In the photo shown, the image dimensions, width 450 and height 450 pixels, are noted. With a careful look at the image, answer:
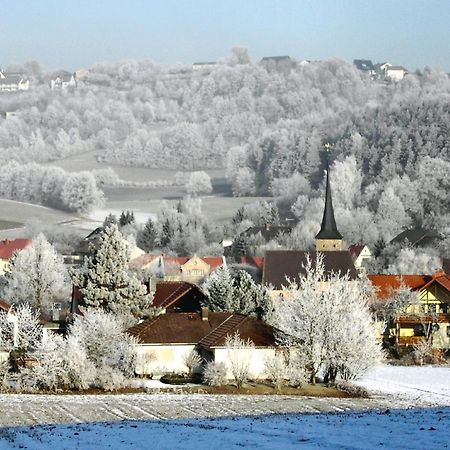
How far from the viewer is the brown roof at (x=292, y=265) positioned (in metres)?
63.4

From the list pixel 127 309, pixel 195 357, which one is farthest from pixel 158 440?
pixel 127 309

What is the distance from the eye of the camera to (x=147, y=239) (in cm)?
10281

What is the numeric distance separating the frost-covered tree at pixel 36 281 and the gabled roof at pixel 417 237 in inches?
1276

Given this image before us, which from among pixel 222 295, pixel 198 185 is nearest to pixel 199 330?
pixel 222 295

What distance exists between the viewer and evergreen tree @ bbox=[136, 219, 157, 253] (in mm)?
102250

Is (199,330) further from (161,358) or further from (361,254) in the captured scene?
(361,254)

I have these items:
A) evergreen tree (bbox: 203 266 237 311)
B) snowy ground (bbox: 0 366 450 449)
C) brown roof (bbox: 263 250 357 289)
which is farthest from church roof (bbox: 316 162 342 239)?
snowy ground (bbox: 0 366 450 449)

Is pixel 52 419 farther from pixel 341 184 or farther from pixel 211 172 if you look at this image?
pixel 211 172

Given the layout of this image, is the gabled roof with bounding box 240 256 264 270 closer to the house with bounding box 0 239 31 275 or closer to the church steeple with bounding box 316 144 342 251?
the church steeple with bounding box 316 144 342 251

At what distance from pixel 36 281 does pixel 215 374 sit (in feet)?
86.8

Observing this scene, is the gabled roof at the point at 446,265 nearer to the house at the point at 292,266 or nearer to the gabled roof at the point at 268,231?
the house at the point at 292,266

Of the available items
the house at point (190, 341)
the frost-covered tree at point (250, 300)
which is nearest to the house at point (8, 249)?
the frost-covered tree at point (250, 300)

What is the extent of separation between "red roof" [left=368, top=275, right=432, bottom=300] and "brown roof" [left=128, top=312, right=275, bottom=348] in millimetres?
17328

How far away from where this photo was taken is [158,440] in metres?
26.8
